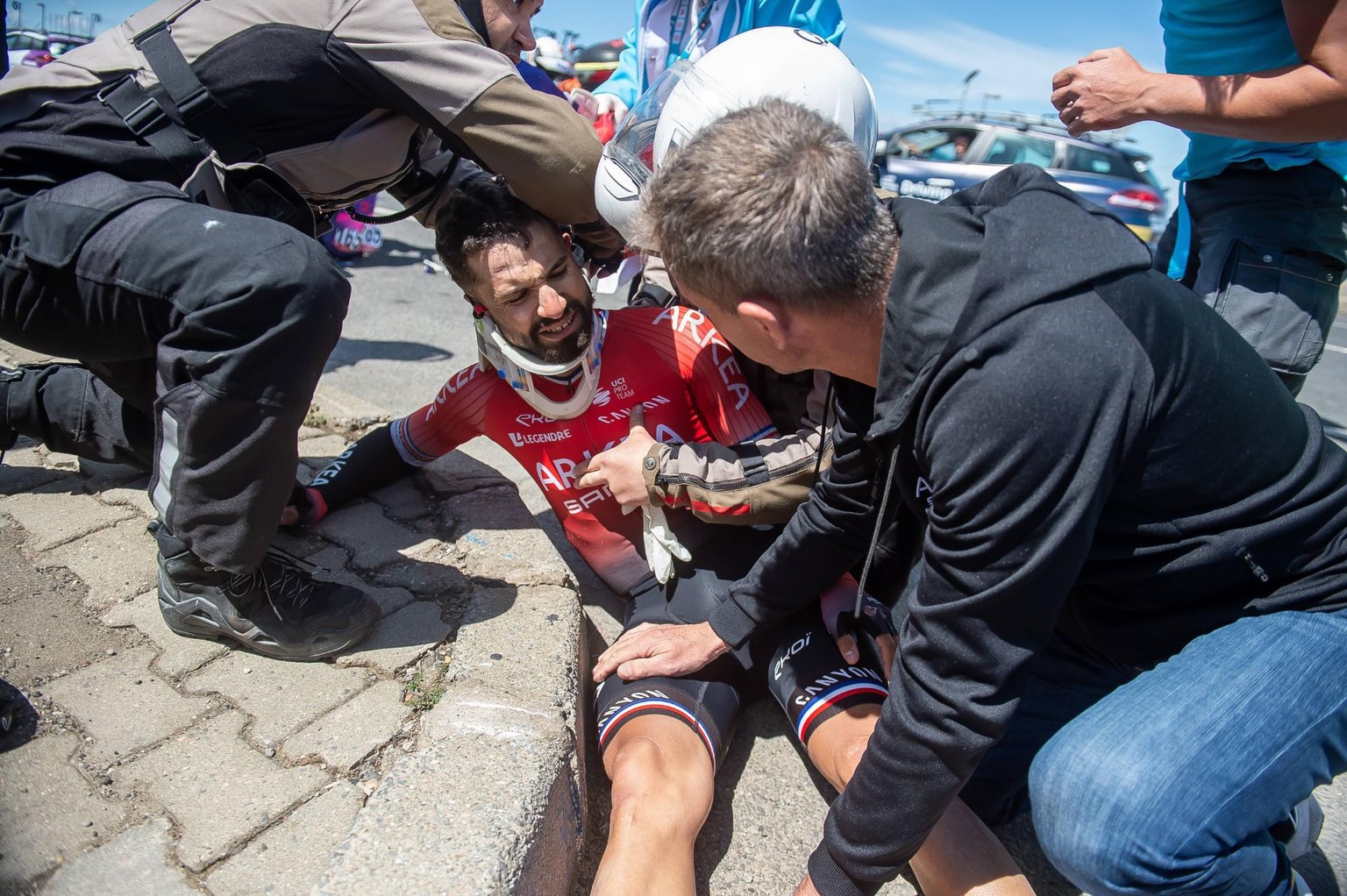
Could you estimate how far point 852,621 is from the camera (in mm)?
2023

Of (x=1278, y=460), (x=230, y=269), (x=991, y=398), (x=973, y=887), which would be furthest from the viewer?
(x=230, y=269)

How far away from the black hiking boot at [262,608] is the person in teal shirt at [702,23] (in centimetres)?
190

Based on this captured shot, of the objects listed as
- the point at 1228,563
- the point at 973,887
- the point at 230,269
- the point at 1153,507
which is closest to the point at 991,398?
the point at 1153,507

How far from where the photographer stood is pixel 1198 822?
126cm

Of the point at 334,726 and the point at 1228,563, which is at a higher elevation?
the point at 1228,563

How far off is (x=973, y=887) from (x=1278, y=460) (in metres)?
0.85

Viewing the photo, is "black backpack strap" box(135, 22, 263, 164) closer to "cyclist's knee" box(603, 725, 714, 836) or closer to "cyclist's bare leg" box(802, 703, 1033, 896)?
"cyclist's knee" box(603, 725, 714, 836)

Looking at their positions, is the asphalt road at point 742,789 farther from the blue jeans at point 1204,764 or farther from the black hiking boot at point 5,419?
the black hiking boot at point 5,419

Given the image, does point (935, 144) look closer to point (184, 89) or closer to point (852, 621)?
point (852, 621)

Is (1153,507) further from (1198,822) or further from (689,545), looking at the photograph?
(689,545)

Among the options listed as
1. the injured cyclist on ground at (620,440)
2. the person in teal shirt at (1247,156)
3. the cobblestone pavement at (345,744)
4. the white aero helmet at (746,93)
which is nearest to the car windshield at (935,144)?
the person in teal shirt at (1247,156)

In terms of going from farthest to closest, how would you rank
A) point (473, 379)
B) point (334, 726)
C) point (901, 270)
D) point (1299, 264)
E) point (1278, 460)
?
1. point (473, 379)
2. point (1299, 264)
3. point (334, 726)
4. point (1278, 460)
5. point (901, 270)

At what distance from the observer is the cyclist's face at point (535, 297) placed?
2197 mm

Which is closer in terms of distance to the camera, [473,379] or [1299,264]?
[1299,264]
